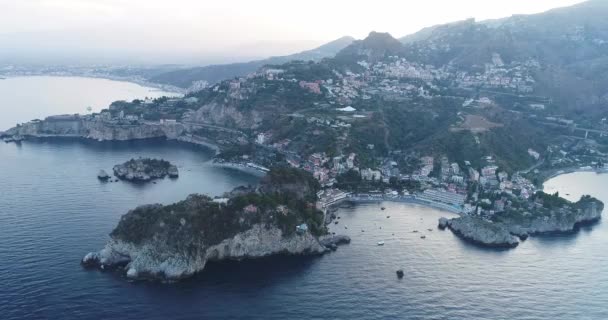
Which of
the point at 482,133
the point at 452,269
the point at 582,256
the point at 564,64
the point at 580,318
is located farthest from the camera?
the point at 564,64

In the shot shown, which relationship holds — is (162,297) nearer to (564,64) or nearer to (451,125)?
(451,125)

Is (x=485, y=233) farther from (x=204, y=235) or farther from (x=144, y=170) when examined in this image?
(x=144, y=170)

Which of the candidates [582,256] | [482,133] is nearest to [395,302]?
[582,256]

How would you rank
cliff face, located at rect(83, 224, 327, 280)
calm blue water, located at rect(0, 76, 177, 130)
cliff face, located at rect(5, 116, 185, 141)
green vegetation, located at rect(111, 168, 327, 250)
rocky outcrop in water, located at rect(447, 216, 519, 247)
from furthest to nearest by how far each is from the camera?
calm blue water, located at rect(0, 76, 177, 130) → cliff face, located at rect(5, 116, 185, 141) → rocky outcrop in water, located at rect(447, 216, 519, 247) → green vegetation, located at rect(111, 168, 327, 250) → cliff face, located at rect(83, 224, 327, 280)

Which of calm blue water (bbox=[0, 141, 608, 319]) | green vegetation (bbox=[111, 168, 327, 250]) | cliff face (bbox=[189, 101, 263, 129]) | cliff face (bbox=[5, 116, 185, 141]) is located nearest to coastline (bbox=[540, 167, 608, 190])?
calm blue water (bbox=[0, 141, 608, 319])

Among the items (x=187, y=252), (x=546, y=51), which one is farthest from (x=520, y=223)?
(x=546, y=51)

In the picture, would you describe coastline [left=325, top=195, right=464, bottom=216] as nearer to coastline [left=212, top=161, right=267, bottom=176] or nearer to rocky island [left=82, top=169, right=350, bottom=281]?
rocky island [left=82, top=169, right=350, bottom=281]
